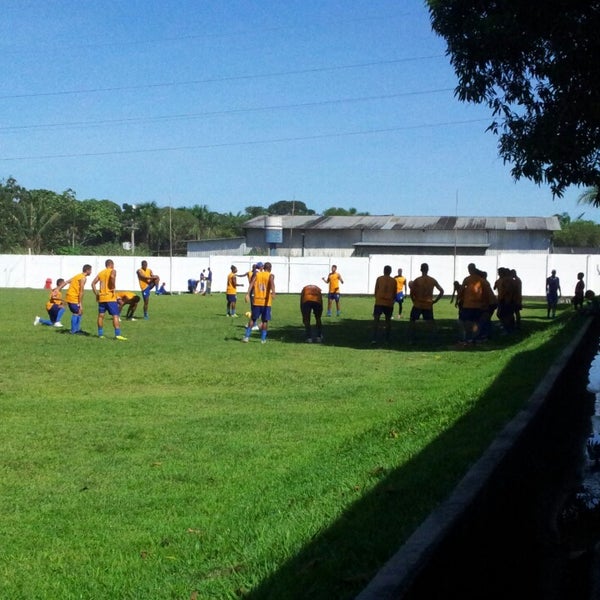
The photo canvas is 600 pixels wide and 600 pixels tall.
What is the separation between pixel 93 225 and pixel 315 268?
5436 cm

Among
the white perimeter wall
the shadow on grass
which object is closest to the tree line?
the white perimeter wall

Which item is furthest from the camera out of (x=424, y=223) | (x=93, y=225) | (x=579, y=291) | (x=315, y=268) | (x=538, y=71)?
(x=93, y=225)

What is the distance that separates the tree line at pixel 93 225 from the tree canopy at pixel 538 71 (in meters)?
65.7

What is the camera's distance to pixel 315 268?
6606 cm

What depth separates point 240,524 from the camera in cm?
654

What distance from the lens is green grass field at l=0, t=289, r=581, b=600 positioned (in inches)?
215

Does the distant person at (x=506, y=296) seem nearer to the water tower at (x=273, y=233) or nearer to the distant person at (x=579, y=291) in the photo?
the distant person at (x=579, y=291)

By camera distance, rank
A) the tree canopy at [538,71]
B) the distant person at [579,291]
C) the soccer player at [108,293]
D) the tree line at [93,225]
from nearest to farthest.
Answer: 1. the tree canopy at [538,71]
2. the soccer player at [108,293]
3. the distant person at [579,291]
4. the tree line at [93,225]

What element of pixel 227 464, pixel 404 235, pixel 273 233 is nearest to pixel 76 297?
pixel 227 464

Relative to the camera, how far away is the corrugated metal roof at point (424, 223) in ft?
258

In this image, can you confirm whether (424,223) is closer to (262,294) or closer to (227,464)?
(262,294)

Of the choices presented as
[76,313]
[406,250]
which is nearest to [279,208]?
[406,250]

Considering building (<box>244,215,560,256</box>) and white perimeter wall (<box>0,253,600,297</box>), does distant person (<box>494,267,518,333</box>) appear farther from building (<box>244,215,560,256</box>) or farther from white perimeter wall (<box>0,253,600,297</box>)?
building (<box>244,215,560,256</box>)

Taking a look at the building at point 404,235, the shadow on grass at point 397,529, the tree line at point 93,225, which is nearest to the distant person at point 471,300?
the shadow on grass at point 397,529
